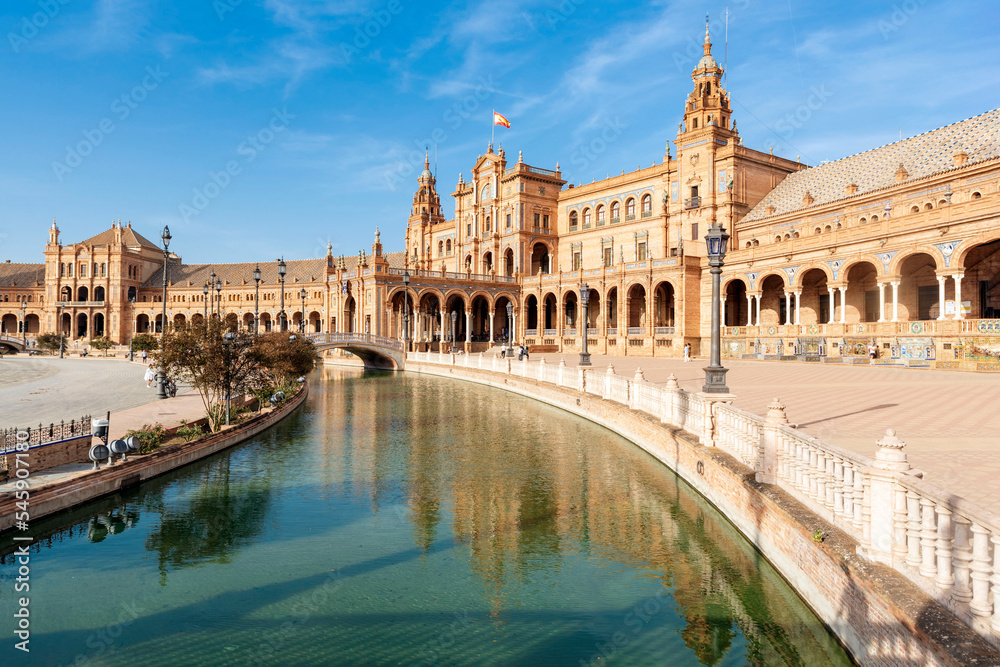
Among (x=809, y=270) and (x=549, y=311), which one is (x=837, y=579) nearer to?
(x=809, y=270)

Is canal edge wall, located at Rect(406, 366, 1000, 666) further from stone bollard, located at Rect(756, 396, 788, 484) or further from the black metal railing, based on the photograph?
the black metal railing

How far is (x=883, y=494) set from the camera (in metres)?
4.91

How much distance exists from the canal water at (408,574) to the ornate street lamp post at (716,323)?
213 cm

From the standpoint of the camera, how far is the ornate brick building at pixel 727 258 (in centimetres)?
2956

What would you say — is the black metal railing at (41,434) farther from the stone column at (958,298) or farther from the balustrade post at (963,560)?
the stone column at (958,298)

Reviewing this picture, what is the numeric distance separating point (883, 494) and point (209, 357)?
50.1 feet

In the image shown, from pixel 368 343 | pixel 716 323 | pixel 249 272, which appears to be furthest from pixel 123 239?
pixel 716 323

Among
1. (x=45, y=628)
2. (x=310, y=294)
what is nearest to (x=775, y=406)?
(x=45, y=628)

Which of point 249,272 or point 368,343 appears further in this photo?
point 249,272

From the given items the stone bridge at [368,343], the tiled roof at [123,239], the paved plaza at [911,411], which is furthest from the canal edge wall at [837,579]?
the tiled roof at [123,239]

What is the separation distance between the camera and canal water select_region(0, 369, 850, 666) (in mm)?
6105

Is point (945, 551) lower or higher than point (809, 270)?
lower

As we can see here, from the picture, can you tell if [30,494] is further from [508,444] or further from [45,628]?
[508,444]

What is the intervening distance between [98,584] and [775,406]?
9.02 m
